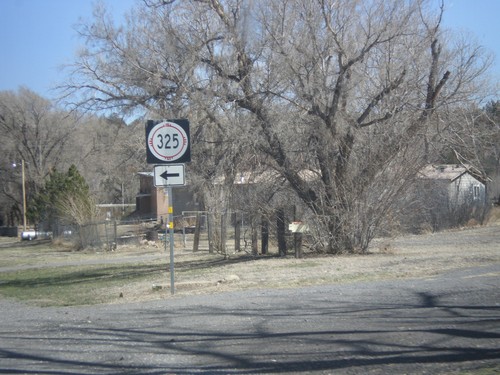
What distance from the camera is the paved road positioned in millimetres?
6992

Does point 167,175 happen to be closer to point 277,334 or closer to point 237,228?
point 277,334

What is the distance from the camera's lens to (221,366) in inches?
275

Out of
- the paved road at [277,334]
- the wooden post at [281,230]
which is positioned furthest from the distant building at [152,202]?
the paved road at [277,334]

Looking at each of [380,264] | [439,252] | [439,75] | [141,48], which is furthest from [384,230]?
[141,48]

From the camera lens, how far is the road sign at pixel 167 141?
12.5 metres

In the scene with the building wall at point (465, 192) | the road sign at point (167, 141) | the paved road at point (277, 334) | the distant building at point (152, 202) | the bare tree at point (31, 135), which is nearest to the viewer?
Answer: the paved road at point (277, 334)

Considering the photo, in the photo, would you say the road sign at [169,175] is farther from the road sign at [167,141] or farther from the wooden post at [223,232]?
the wooden post at [223,232]

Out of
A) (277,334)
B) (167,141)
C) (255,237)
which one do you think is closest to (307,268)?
(255,237)

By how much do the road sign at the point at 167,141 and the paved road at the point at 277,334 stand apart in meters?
2.86

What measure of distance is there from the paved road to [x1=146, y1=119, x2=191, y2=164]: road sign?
2.86m

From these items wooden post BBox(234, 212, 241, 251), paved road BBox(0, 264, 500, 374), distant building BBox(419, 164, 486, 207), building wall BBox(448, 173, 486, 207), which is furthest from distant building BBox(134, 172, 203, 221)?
paved road BBox(0, 264, 500, 374)

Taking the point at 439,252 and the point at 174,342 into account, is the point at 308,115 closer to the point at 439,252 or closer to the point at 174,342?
the point at 439,252

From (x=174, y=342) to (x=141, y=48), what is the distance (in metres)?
12.5

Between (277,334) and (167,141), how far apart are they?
5548 mm
